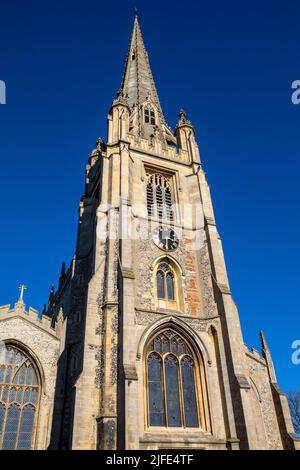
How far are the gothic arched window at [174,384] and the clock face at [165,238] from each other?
15.1 ft

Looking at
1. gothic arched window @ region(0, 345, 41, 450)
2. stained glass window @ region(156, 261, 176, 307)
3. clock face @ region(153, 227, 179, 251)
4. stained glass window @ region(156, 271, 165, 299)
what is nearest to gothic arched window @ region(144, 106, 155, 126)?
clock face @ region(153, 227, 179, 251)

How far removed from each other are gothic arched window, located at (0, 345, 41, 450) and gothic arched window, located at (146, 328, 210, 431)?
5.62m

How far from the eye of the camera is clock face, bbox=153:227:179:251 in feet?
62.3

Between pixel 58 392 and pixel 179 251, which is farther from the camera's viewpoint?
pixel 179 251

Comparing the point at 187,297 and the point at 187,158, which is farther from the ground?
the point at 187,158

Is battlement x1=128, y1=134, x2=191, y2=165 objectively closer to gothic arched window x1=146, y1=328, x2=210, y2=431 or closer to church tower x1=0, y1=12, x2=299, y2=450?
Result: church tower x1=0, y1=12, x2=299, y2=450

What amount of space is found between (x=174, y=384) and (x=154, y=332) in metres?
2.20

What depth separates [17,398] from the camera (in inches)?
641

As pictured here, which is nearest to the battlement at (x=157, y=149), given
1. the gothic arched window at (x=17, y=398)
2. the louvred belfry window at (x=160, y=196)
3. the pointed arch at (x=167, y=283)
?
the louvred belfry window at (x=160, y=196)

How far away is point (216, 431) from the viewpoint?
46.5 feet

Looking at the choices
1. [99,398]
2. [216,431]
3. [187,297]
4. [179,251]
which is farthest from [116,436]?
[179,251]

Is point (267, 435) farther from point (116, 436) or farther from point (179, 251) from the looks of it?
point (179, 251)
